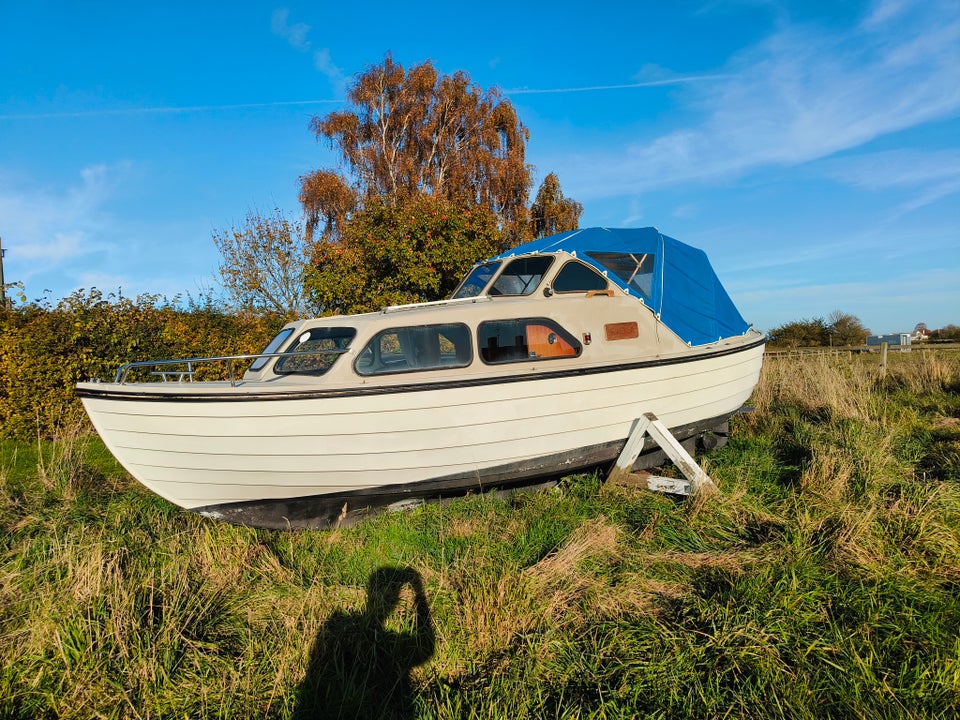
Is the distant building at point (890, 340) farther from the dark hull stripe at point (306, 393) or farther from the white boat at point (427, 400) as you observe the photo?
the dark hull stripe at point (306, 393)

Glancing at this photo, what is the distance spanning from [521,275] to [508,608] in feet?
12.2

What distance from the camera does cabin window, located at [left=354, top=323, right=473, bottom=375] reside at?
4895 millimetres

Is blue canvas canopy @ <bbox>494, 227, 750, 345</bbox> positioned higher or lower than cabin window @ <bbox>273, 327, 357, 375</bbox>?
higher

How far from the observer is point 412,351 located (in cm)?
498

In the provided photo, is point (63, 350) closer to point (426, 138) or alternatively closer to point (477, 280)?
point (477, 280)

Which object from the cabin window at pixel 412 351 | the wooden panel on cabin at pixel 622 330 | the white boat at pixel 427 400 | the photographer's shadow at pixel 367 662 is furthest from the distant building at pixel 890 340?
the photographer's shadow at pixel 367 662

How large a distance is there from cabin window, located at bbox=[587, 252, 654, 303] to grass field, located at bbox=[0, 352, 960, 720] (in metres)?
2.41

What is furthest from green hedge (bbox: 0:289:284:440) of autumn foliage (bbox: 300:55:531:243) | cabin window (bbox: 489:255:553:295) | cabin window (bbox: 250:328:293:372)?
autumn foliage (bbox: 300:55:531:243)

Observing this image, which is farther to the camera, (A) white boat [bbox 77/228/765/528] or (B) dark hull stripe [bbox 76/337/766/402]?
(A) white boat [bbox 77/228/765/528]

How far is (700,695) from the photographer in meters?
2.81

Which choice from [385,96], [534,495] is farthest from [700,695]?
[385,96]

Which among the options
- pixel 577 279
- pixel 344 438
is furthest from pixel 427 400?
pixel 577 279

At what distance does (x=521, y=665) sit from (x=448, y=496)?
239cm

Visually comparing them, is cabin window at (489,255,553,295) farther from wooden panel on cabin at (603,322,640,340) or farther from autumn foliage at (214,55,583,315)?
autumn foliage at (214,55,583,315)
